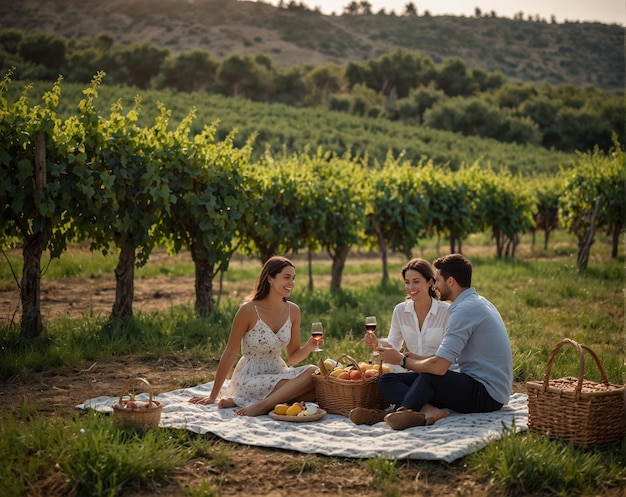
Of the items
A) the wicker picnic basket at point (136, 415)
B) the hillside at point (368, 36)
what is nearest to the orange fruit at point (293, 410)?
the wicker picnic basket at point (136, 415)

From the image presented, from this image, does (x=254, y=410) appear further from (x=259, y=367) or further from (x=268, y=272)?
(x=268, y=272)

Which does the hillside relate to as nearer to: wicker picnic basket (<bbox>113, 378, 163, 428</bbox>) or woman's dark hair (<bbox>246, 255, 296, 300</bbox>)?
woman's dark hair (<bbox>246, 255, 296, 300</bbox>)

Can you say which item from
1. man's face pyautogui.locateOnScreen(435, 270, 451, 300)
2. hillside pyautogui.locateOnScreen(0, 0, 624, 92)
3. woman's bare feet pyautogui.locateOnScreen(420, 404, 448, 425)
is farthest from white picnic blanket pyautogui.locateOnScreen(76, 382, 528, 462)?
hillside pyautogui.locateOnScreen(0, 0, 624, 92)

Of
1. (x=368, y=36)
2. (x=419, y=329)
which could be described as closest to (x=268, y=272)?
(x=419, y=329)

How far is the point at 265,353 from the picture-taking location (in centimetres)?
611

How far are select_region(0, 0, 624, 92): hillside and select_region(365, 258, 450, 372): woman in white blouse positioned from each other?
8139 centimetres

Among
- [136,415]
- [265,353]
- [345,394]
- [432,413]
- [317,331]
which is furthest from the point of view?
[265,353]

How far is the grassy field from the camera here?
13.7ft

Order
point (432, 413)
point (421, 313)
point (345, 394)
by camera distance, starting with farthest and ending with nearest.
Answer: point (421, 313), point (345, 394), point (432, 413)

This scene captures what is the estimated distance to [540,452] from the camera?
437 centimetres

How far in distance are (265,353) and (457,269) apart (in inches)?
69.3

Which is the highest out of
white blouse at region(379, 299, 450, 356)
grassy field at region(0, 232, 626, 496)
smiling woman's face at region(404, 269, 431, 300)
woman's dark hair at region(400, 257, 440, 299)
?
woman's dark hair at region(400, 257, 440, 299)

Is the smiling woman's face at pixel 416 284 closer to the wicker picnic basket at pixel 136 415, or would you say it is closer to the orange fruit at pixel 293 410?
the orange fruit at pixel 293 410

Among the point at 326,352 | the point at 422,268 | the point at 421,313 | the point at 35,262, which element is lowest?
the point at 326,352
